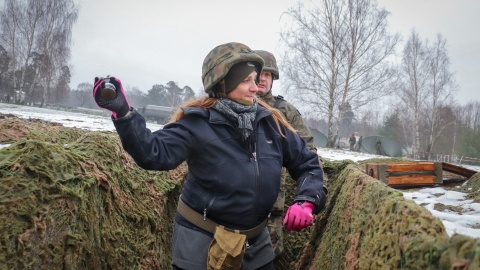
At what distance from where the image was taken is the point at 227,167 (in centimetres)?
188

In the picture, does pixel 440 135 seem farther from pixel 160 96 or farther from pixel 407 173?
pixel 160 96

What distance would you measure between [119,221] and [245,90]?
144cm

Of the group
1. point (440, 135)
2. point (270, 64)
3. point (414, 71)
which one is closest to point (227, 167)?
→ point (270, 64)

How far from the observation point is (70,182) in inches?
82.6

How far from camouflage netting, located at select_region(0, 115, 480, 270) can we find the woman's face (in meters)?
0.90

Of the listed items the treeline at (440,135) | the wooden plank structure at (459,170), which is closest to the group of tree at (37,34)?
the treeline at (440,135)

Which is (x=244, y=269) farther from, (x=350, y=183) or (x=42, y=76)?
(x=42, y=76)

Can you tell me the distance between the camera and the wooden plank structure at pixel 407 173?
5016 mm

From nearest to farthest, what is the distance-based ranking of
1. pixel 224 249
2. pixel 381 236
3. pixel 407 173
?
pixel 381 236, pixel 224 249, pixel 407 173

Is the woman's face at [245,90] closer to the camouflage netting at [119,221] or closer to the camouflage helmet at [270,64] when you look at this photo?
the camouflage netting at [119,221]

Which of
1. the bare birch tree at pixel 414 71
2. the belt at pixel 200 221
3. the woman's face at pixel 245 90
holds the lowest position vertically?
the belt at pixel 200 221

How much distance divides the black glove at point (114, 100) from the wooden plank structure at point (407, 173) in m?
4.27

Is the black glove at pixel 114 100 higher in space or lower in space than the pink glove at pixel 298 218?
higher

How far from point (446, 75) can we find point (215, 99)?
32.4 m
